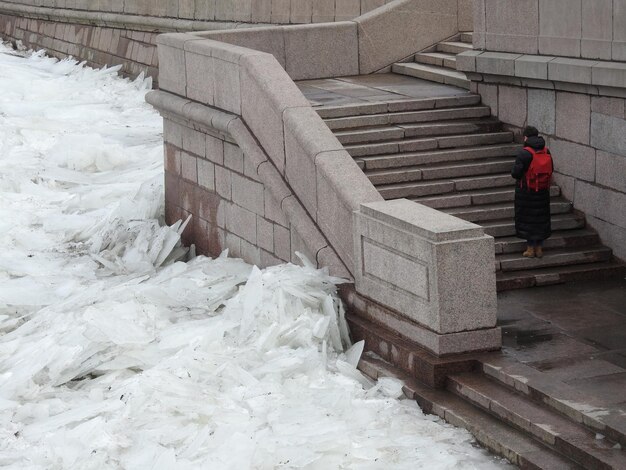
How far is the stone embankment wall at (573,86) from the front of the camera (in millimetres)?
10664

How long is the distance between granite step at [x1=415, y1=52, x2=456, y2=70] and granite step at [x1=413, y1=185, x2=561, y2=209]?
139 inches

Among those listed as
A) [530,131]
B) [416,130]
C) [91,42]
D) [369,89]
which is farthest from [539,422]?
[91,42]

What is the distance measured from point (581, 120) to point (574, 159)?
40 centimetres

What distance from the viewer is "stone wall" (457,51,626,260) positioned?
10.7m

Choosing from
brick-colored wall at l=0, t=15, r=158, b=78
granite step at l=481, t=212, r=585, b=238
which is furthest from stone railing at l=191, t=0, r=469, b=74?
brick-colored wall at l=0, t=15, r=158, b=78

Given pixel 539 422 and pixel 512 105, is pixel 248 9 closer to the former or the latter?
pixel 512 105

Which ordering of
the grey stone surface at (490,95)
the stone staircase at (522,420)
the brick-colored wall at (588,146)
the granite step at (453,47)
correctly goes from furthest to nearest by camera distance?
the granite step at (453,47) < the grey stone surface at (490,95) < the brick-colored wall at (588,146) < the stone staircase at (522,420)

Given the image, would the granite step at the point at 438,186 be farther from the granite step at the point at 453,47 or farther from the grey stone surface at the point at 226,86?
the granite step at the point at 453,47

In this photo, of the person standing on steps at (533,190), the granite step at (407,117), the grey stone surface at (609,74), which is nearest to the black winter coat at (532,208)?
the person standing on steps at (533,190)

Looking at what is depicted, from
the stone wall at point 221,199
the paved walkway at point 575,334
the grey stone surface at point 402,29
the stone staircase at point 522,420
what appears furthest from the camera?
the grey stone surface at point 402,29

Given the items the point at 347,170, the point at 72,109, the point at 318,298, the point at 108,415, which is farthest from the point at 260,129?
the point at 72,109

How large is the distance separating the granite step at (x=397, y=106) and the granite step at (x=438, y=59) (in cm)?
184

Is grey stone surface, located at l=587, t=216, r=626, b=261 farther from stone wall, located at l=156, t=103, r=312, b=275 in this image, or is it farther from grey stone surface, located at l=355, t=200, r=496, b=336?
stone wall, located at l=156, t=103, r=312, b=275

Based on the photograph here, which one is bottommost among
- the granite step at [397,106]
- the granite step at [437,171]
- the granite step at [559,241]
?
the granite step at [559,241]
